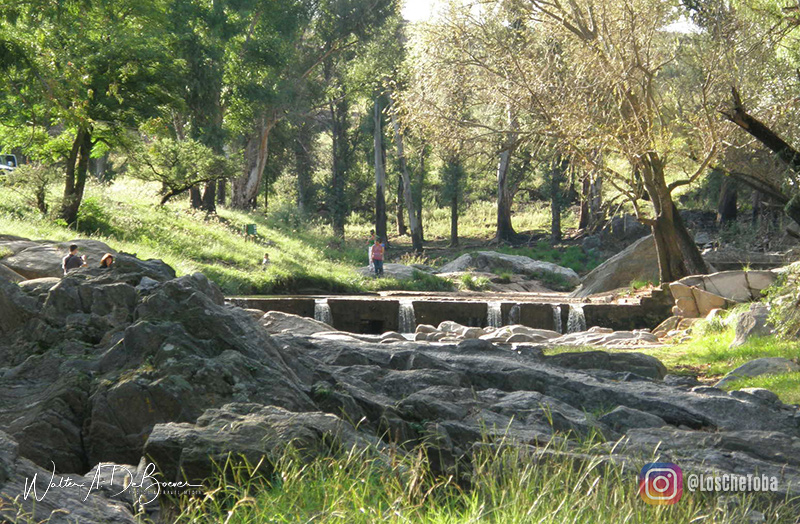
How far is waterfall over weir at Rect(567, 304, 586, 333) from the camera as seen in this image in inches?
712

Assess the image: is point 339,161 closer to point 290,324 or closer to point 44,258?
point 44,258

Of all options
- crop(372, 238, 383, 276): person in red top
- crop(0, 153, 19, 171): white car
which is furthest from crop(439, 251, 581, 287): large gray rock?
crop(0, 153, 19, 171): white car

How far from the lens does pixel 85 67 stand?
21.1m

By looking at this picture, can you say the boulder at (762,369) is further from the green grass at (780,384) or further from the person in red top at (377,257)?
the person in red top at (377,257)

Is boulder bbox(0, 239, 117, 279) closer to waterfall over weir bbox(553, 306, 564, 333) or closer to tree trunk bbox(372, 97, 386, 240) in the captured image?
waterfall over weir bbox(553, 306, 564, 333)

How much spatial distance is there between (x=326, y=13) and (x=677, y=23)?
25.6m

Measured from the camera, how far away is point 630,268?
22234 millimetres

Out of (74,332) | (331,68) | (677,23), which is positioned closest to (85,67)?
(677,23)

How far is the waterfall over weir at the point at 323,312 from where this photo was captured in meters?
18.9

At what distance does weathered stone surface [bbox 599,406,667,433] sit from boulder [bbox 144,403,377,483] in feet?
8.82

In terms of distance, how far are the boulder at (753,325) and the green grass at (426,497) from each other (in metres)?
8.64

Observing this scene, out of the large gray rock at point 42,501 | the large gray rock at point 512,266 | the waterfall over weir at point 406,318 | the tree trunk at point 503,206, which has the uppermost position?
the tree trunk at point 503,206

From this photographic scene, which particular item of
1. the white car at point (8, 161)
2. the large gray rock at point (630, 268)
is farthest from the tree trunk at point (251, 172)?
the large gray rock at point (630, 268)

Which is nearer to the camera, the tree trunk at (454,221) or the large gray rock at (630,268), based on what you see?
the large gray rock at (630,268)
